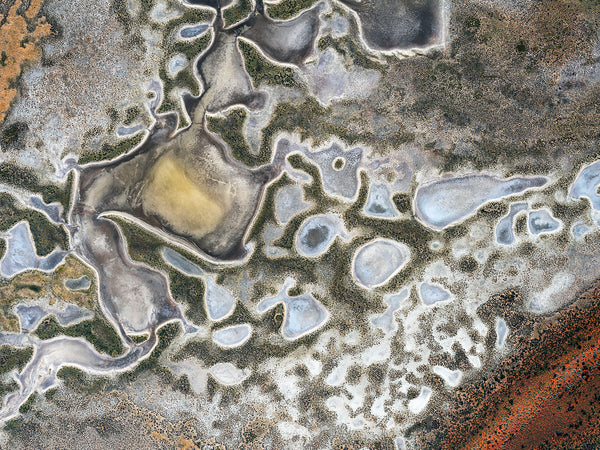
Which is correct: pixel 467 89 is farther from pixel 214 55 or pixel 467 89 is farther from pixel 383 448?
pixel 383 448

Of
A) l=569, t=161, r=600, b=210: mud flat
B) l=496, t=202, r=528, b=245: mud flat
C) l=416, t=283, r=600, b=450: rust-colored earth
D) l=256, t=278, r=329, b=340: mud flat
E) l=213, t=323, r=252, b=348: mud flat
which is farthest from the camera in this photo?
l=213, t=323, r=252, b=348: mud flat

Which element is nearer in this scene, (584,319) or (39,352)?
(584,319)

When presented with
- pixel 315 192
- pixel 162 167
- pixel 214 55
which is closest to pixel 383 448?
pixel 315 192

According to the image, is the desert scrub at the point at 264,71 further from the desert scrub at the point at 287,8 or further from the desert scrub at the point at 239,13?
the desert scrub at the point at 287,8

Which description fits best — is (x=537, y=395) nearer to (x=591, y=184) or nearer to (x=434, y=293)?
(x=434, y=293)

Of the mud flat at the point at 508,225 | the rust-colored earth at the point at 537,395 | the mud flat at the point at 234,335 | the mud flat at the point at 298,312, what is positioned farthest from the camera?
the mud flat at the point at 234,335

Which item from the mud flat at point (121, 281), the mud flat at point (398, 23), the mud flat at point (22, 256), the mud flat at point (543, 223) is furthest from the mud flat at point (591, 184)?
the mud flat at point (22, 256)

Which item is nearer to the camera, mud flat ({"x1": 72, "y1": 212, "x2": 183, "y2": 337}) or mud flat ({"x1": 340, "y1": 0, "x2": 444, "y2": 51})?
mud flat ({"x1": 340, "y1": 0, "x2": 444, "y2": 51})

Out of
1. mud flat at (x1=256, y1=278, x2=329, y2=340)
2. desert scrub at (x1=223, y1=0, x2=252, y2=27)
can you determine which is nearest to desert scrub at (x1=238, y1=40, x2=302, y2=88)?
desert scrub at (x1=223, y1=0, x2=252, y2=27)

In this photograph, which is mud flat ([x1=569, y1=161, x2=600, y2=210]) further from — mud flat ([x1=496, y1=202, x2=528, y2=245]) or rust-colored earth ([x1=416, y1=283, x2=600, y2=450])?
rust-colored earth ([x1=416, y1=283, x2=600, y2=450])

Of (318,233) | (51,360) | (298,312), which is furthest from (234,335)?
(51,360)

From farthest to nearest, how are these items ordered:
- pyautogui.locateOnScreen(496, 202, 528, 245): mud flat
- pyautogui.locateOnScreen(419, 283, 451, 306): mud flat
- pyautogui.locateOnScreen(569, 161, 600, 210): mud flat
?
pyautogui.locateOnScreen(419, 283, 451, 306): mud flat
pyautogui.locateOnScreen(496, 202, 528, 245): mud flat
pyautogui.locateOnScreen(569, 161, 600, 210): mud flat
